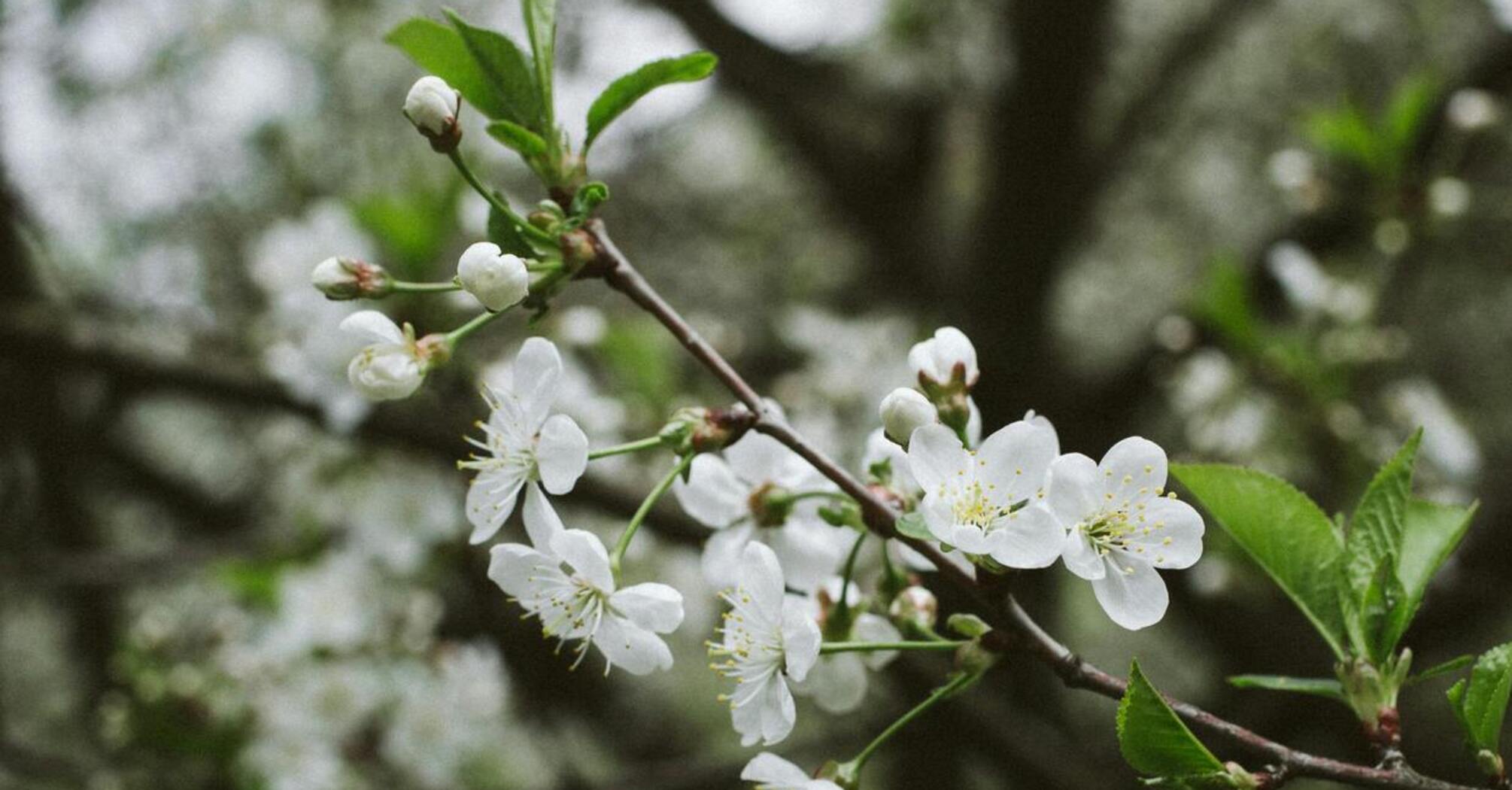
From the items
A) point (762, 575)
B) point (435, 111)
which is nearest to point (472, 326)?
point (435, 111)

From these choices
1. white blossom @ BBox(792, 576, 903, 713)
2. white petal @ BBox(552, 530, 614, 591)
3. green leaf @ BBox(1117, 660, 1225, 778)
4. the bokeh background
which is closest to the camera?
green leaf @ BBox(1117, 660, 1225, 778)

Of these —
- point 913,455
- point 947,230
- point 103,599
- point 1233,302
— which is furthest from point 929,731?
point 103,599

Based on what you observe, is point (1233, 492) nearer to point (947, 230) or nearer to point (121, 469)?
point (947, 230)

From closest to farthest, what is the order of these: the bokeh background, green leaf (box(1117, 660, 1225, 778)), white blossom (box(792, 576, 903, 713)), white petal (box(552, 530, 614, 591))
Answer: green leaf (box(1117, 660, 1225, 778)) < white petal (box(552, 530, 614, 591)) < white blossom (box(792, 576, 903, 713)) < the bokeh background

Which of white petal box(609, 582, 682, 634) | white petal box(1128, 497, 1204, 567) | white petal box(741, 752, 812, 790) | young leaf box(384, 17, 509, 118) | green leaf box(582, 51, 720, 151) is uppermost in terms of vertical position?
green leaf box(582, 51, 720, 151)

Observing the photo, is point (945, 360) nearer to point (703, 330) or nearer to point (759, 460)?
point (759, 460)

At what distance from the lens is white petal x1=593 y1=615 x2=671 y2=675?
0.71 metres

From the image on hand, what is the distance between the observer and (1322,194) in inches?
75.7

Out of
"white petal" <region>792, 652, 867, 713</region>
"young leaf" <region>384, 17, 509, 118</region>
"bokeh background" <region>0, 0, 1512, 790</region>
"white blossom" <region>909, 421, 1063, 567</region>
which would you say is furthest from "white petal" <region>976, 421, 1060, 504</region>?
"bokeh background" <region>0, 0, 1512, 790</region>

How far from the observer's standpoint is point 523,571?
0.73 meters

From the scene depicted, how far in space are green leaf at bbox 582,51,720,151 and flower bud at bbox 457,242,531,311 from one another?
0.46 feet

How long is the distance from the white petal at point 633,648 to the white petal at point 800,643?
0.08m

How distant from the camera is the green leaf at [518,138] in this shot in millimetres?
720

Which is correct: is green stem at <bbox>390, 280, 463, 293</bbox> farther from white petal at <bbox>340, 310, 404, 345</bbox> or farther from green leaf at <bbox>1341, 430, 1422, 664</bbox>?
green leaf at <bbox>1341, 430, 1422, 664</bbox>
